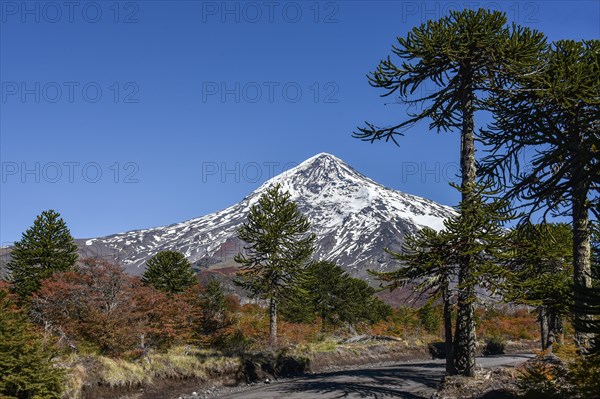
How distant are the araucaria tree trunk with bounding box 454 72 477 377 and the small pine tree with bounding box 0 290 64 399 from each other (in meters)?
10.1

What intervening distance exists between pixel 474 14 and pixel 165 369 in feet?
50.3

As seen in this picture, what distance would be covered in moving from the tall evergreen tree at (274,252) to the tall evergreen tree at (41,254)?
12988 millimetres

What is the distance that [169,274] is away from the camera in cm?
3128

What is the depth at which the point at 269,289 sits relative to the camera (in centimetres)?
2594

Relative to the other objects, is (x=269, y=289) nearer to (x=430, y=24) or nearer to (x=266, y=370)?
(x=266, y=370)

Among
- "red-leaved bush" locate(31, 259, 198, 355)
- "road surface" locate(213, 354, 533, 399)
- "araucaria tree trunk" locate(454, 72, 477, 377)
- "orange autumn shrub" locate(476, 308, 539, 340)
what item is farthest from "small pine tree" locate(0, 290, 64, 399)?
"orange autumn shrub" locate(476, 308, 539, 340)

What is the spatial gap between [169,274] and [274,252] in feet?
31.5

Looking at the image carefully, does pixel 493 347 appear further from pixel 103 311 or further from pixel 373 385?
pixel 103 311

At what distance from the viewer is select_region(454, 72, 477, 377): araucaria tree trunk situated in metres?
11.9

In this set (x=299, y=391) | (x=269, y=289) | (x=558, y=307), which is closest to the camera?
(x=558, y=307)

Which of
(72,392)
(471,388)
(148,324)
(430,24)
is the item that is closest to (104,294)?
(148,324)

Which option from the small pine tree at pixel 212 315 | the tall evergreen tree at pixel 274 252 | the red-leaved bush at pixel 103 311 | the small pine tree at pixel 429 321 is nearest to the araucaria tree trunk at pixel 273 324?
the tall evergreen tree at pixel 274 252

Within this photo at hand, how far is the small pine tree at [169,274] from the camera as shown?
3088 centimetres

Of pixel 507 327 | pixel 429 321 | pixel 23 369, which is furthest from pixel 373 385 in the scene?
pixel 507 327
